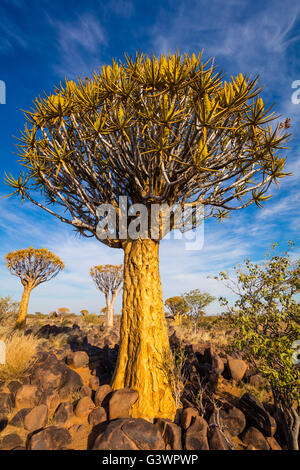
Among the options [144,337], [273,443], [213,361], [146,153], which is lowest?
[273,443]

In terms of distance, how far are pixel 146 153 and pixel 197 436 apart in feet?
17.0

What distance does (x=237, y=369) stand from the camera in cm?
574

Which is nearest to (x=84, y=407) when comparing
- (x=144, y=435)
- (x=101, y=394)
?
(x=101, y=394)

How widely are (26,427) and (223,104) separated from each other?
22.2ft

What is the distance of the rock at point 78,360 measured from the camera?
6.13 metres

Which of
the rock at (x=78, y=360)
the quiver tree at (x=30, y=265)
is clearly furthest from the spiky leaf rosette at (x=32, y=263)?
the rock at (x=78, y=360)

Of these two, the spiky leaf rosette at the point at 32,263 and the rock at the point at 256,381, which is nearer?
the rock at the point at 256,381

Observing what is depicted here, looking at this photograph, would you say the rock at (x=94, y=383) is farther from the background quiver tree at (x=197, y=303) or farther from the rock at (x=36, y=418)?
the background quiver tree at (x=197, y=303)

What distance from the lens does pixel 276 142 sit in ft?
13.9

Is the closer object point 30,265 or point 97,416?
point 97,416

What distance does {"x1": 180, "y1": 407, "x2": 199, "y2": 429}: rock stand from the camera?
365 cm

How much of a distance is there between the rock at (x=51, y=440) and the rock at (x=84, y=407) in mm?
722

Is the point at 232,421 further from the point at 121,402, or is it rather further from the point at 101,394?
the point at 101,394
